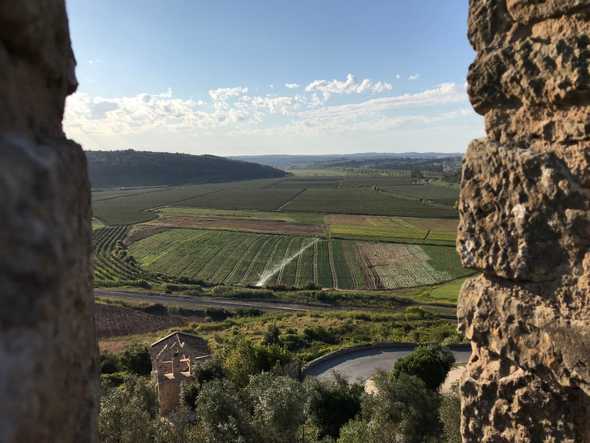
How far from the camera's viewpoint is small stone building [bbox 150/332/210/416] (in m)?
19.1

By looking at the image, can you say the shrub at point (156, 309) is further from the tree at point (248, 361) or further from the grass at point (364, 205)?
the grass at point (364, 205)

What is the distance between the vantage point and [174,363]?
20.7 m

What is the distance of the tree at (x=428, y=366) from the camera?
2150cm

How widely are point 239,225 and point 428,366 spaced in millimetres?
77799

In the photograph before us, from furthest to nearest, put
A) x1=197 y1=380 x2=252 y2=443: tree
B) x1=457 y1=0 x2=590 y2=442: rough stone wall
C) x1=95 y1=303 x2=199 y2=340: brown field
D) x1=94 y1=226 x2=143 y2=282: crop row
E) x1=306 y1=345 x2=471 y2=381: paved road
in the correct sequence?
Answer: x1=94 y1=226 x2=143 y2=282: crop row < x1=95 y1=303 x2=199 y2=340: brown field < x1=306 y1=345 x2=471 y2=381: paved road < x1=197 y1=380 x2=252 y2=443: tree < x1=457 y1=0 x2=590 y2=442: rough stone wall

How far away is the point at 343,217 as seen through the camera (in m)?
107

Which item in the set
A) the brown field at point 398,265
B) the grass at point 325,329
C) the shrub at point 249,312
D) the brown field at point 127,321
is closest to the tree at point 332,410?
the grass at point 325,329

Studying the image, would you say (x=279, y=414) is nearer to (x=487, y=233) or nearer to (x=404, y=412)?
(x=404, y=412)

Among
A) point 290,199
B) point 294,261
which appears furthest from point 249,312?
point 290,199

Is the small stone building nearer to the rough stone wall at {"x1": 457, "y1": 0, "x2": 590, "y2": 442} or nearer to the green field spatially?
the rough stone wall at {"x1": 457, "y1": 0, "x2": 590, "y2": 442}

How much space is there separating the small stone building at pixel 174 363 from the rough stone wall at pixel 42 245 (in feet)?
55.2

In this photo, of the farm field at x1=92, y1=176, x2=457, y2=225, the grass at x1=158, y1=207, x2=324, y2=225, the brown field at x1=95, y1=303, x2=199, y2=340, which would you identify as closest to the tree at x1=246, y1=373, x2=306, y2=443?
the brown field at x1=95, y1=303, x2=199, y2=340

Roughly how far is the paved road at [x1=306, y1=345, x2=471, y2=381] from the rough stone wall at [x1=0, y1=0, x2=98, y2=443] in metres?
22.7

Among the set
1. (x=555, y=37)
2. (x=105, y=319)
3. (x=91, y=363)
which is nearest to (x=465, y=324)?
(x=555, y=37)
